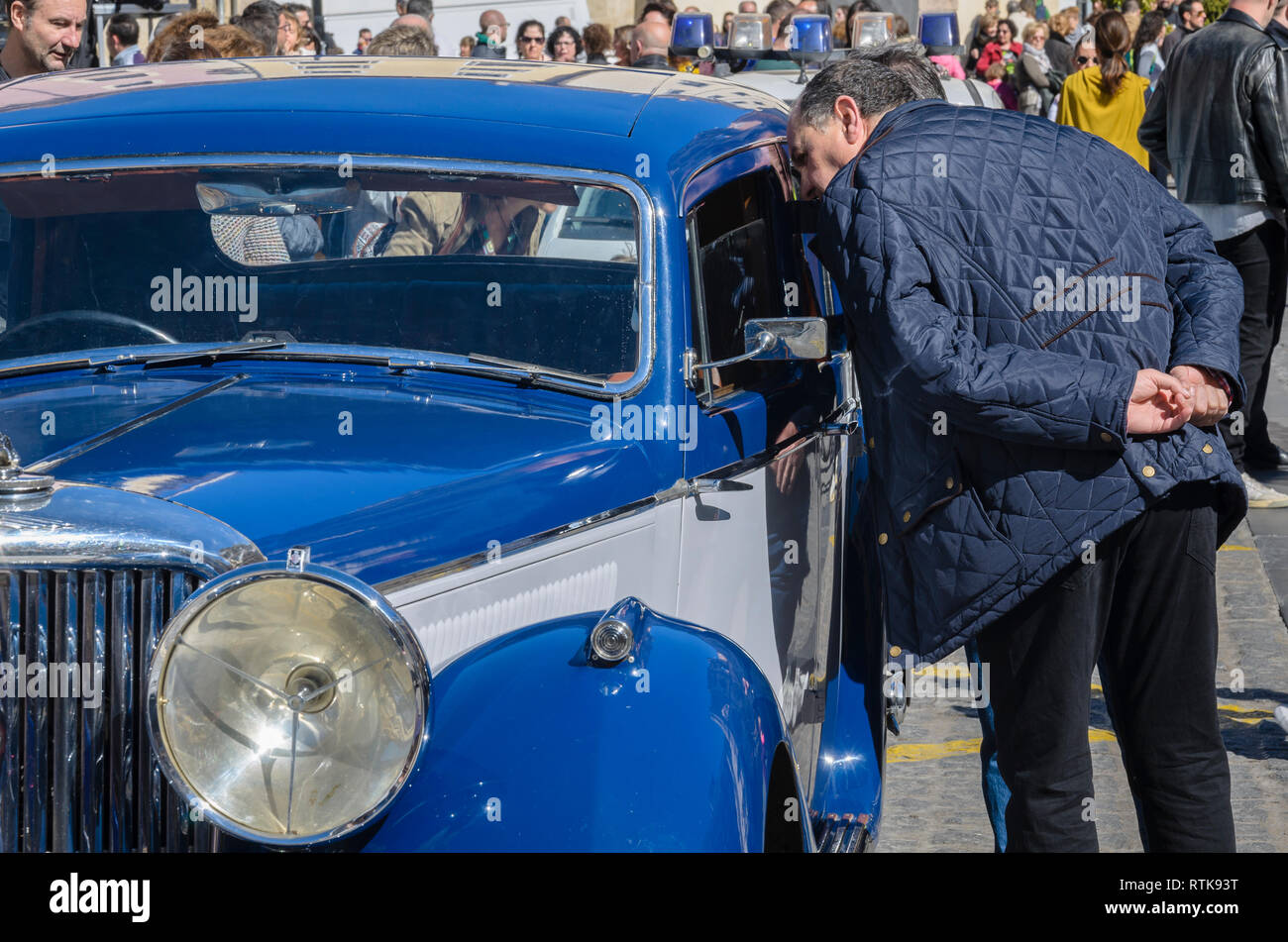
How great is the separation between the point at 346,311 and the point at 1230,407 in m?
1.68

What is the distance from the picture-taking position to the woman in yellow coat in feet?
30.0

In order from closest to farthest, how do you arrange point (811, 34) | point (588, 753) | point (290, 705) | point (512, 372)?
point (290, 705)
point (588, 753)
point (512, 372)
point (811, 34)

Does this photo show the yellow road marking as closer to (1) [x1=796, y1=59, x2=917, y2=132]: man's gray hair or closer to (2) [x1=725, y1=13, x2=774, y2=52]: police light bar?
(1) [x1=796, y1=59, x2=917, y2=132]: man's gray hair

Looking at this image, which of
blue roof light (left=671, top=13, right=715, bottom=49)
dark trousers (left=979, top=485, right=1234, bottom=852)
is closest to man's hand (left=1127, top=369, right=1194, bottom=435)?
dark trousers (left=979, top=485, right=1234, bottom=852)

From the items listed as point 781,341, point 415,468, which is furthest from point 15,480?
point 781,341

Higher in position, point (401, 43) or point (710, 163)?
point (401, 43)

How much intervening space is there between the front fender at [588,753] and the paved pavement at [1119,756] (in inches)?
70.3

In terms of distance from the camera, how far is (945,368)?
2.74 meters

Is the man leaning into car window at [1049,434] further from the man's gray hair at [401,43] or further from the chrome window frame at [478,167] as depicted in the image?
the man's gray hair at [401,43]

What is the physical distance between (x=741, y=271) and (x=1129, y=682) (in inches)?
45.6

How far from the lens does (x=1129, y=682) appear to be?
301cm

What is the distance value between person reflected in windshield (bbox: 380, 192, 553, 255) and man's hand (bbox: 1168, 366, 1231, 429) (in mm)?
1238

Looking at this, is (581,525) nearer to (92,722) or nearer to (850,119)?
(92,722)
